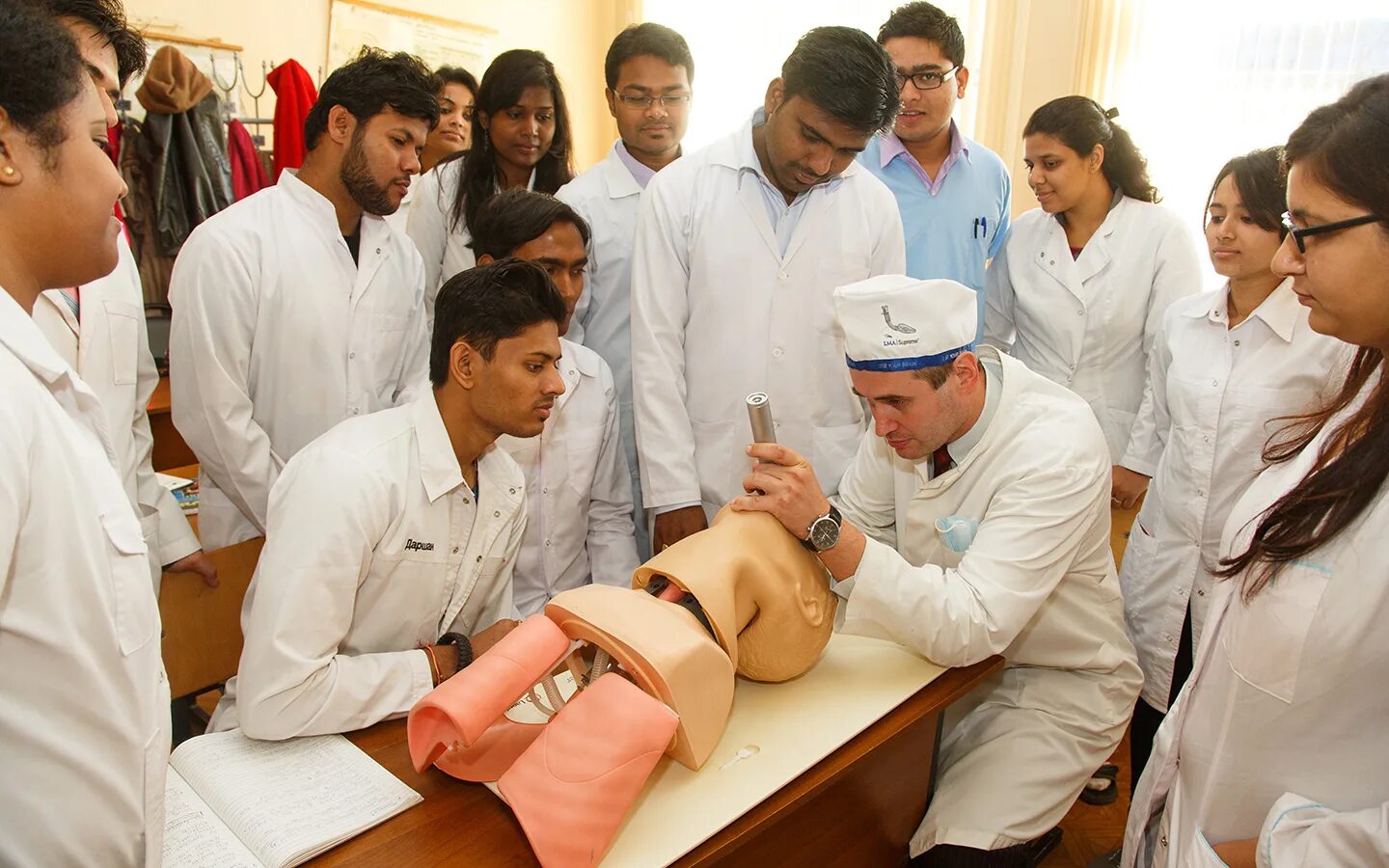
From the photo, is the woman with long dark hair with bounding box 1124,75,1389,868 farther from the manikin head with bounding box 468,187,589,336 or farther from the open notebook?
the manikin head with bounding box 468,187,589,336

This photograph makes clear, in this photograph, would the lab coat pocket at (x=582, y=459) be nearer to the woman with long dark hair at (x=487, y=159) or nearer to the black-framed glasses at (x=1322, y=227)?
the woman with long dark hair at (x=487, y=159)

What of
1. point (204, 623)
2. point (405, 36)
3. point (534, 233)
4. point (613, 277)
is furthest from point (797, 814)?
point (405, 36)

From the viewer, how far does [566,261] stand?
206 centimetres

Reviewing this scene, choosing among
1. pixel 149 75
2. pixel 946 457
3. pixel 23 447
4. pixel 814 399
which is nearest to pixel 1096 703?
pixel 946 457

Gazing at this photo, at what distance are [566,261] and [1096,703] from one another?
144cm

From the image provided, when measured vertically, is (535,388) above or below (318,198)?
below

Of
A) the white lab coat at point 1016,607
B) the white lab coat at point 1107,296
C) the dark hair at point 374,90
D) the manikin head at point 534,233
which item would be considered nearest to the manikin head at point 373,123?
the dark hair at point 374,90

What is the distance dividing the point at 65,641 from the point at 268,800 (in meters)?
0.37

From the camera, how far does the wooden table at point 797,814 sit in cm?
103

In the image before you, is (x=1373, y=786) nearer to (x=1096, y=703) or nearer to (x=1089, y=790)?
(x=1096, y=703)

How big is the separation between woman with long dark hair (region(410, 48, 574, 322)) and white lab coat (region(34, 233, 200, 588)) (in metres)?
0.84

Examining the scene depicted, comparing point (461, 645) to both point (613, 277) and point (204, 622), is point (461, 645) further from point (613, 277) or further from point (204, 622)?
point (613, 277)

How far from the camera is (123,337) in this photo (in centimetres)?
170

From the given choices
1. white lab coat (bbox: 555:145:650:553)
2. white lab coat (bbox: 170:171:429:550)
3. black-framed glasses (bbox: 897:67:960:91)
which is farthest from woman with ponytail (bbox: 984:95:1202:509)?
white lab coat (bbox: 170:171:429:550)
